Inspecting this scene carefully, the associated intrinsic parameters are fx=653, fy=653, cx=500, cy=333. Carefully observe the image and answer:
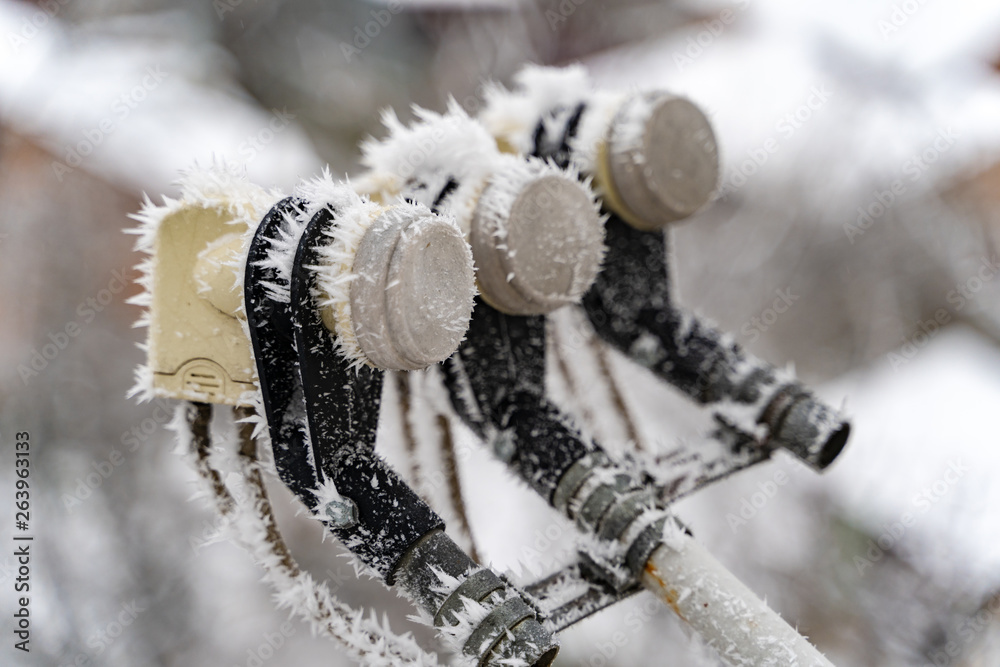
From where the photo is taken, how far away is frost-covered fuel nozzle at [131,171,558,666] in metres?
0.33

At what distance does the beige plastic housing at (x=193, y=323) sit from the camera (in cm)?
41

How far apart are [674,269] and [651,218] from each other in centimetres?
20

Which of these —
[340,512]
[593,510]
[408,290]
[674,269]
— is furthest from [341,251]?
[674,269]

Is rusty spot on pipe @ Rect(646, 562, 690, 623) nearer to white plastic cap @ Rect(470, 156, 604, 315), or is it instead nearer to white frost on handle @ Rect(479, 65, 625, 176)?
white plastic cap @ Rect(470, 156, 604, 315)

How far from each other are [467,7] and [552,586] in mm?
2314

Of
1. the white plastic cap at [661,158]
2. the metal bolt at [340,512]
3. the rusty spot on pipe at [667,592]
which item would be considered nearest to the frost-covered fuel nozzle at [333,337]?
the metal bolt at [340,512]

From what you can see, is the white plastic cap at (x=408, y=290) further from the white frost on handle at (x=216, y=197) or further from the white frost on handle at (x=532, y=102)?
Answer: the white frost on handle at (x=532, y=102)

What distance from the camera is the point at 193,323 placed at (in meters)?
0.42

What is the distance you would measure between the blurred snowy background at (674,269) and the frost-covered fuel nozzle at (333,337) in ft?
0.26

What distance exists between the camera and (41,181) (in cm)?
119

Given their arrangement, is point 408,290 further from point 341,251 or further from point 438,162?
point 438,162

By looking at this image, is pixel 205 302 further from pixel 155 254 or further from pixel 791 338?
pixel 791 338

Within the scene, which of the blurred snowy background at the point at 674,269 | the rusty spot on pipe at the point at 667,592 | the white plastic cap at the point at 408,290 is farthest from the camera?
the blurred snowy background at the point at 674,269

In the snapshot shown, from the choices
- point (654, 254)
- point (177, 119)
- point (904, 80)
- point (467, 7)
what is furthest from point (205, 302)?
point (467, 7)
